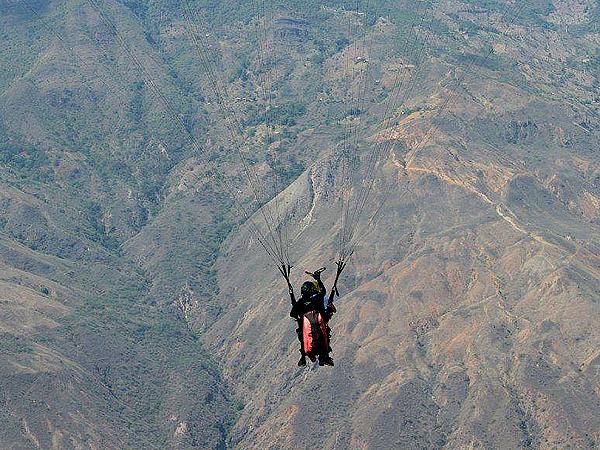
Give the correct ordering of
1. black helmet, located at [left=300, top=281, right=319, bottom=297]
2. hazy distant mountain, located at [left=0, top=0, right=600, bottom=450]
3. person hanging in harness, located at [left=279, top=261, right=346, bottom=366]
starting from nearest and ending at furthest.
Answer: black helmet, located at [left=300, top=281, right=319, bottom=297]
person hanging in harness, located at [left=279, top=261, right=346, bottom=366]
hazy distant mountain, located at [left=0, top=0, right=600, bottom=450]

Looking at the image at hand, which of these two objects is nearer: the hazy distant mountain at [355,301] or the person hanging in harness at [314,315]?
the person hanging in harness at [314,315]

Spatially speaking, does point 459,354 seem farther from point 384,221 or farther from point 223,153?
point 223,153

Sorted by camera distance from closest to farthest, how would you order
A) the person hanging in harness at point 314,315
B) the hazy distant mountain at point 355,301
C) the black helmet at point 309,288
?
the black helmet at point 309,288, the person hanging in harness at point 314,315, the hazy distant mountain at point 355,301

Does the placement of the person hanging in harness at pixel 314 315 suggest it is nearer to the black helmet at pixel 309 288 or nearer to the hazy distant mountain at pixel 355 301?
the black helmet at pixel 309 288

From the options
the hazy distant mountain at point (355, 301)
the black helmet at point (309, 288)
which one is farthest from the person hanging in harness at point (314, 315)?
the hazy distant mountain at point (355, 301)

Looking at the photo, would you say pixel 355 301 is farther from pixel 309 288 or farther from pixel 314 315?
pixel 309 288

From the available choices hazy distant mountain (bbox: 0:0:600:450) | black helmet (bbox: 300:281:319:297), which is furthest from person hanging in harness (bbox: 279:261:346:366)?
hazy distant mountain (bbox: 0:0:600:450)

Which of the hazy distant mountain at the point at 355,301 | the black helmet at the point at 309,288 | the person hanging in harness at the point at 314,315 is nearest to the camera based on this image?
the black helmet at the point at 309,288

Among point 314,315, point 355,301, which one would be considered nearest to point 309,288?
point 314,315

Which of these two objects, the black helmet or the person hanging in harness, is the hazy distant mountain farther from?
the black helmet

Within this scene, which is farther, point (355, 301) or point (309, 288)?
point (355, 301)
